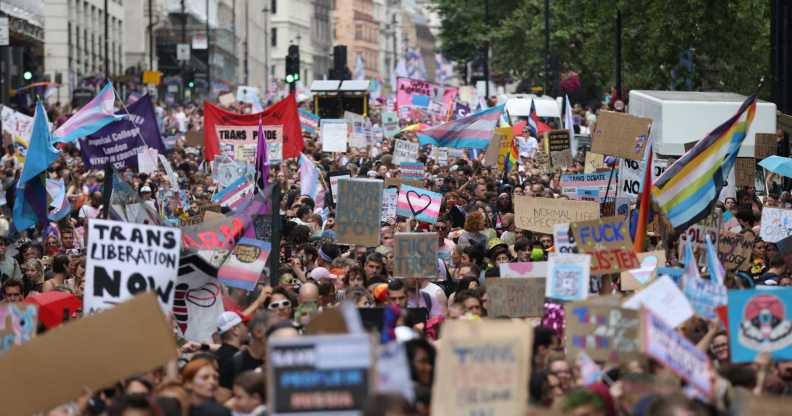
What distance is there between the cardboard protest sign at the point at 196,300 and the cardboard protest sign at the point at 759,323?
4.09 metres

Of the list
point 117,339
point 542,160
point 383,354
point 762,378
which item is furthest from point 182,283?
point 542,160

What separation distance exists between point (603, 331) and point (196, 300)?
392cm

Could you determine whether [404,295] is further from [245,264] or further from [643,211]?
[643,211]

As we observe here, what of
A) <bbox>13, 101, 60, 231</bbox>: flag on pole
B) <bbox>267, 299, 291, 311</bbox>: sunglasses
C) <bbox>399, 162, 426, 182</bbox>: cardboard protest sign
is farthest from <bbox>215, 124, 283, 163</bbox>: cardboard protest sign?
<bbox>267, 299, 291, 311</bbox>: sunglasses

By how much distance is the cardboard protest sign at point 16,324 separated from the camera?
36.0 ft

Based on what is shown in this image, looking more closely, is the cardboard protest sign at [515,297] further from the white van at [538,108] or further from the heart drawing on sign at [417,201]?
the white van at [538,108]

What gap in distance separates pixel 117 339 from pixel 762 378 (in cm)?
312

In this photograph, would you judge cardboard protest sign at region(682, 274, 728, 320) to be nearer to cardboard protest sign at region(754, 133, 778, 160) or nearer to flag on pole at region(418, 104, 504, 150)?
cardboard protest sign at region(754, 133, 778, 160)

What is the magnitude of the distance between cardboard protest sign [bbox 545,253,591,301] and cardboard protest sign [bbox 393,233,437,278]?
8.34ft

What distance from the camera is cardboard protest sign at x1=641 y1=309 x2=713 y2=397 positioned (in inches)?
338

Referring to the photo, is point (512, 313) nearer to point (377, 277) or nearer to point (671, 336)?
point (377, 277)

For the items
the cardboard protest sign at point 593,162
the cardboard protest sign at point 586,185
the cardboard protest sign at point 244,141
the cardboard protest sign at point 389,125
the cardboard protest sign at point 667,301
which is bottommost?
the cardboard protest sign at point 667,301

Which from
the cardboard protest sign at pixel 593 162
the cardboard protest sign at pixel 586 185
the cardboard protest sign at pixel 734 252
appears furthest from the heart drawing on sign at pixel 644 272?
the cardboard protest sign at pixel 593 162

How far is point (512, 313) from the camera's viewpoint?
1256 cm
